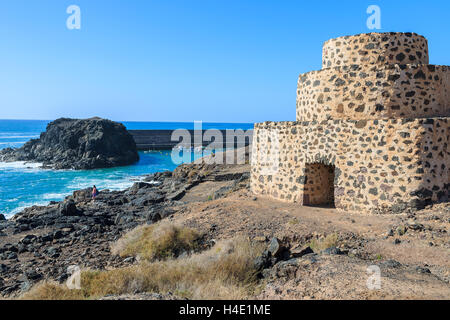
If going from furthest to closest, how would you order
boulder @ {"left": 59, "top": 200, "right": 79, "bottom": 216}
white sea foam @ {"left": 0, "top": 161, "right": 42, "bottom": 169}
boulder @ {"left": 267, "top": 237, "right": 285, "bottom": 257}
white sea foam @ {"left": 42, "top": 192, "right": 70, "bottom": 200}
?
white sea foam @ {"left": 0, "top": 161, "right": 42, "bottom": 169}, white sea foam @ {"left": 42, "top": 192, "right": 70, "bottom": 200}, boulder @ {"left": 59, "top": 200, "right": 79, "bottom": 216}, boulder @ {"left": 267, "top": 237, "right": 285, "bottom": 257}

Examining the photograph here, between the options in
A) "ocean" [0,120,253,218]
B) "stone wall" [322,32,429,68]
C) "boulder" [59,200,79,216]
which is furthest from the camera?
"ocean" [0,120,253,218]

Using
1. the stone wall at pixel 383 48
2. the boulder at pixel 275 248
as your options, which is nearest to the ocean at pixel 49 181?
the boulder at pixel 275 248

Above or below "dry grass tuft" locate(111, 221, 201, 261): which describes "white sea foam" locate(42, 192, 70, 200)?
below

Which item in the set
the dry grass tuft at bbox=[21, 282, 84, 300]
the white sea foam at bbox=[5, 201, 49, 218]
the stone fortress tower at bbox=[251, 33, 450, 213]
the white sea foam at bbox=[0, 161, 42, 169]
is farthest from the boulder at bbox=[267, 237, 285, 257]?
the white sea foam at bbox=[0, 161, 42, 169]

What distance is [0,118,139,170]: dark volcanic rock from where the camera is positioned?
42.1 metres

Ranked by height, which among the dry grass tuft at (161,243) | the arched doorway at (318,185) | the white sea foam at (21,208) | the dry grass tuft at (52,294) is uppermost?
the arched doorway at (318,185)

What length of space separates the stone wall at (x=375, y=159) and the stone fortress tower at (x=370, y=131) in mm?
24

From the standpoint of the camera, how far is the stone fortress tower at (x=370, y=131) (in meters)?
8.73

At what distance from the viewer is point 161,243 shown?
8703mm

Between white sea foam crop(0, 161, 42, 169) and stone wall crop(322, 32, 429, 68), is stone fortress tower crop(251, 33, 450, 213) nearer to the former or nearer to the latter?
stone wall crop(322, 32, 429, 68)

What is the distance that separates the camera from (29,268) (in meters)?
9.34

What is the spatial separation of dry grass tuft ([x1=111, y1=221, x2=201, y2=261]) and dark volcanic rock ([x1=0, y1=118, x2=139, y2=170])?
33099mm

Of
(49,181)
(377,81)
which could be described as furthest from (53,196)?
(377,81)

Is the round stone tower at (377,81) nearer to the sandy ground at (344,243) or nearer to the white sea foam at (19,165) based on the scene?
the sandy ground at (344,243)
